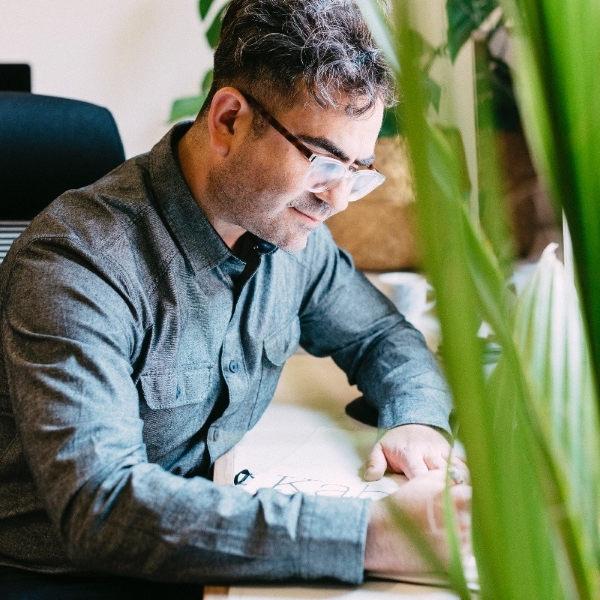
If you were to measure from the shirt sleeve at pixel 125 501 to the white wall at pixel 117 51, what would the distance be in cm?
124

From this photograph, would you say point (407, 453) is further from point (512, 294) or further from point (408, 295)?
point (512, 294)

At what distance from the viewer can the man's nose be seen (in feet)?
3.46

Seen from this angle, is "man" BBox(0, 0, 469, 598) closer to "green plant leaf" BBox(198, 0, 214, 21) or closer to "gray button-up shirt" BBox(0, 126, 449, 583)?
"gray button-up shirt" BBox(0, 126, 449, 583)

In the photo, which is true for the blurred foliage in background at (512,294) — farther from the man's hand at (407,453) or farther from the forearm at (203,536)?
the man's hand at (407,453)

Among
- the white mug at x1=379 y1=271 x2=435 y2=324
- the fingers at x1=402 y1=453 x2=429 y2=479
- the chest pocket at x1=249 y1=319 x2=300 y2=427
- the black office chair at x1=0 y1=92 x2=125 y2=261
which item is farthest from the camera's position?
the white mug at x1=379 y1=271 x2=435 y2=324

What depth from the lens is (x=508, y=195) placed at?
1.11 ft

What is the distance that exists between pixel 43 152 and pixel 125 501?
0.77 metres

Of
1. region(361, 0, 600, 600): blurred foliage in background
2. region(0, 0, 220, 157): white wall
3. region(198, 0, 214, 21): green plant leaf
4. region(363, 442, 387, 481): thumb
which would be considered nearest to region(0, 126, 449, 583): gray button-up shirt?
region(363, 442, 387, 481): thumb

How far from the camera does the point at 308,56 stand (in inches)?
39.1

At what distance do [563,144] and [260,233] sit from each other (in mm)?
780

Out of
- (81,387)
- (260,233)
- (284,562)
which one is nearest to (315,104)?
(260,233)

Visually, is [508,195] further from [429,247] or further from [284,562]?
[284,562]

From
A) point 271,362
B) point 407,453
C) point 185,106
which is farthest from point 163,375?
point 185,106

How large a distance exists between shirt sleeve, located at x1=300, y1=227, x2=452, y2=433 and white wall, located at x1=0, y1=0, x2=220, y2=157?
847mm
